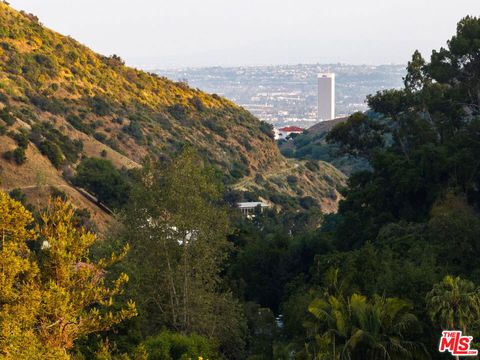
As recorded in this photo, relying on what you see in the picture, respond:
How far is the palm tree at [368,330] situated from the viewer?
24.2 metres

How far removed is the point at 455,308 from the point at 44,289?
12.0m

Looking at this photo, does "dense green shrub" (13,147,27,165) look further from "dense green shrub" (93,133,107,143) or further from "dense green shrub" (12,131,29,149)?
"dense green shrub" (93,133,107,143)

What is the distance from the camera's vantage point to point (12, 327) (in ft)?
55.1

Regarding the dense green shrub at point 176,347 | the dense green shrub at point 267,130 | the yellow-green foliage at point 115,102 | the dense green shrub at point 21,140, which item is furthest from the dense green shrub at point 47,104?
the dense green shrub at point 176,347

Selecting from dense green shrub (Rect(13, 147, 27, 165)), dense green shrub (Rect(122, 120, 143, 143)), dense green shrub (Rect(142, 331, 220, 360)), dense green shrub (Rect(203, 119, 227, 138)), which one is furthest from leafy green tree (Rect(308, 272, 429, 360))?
dense green shrub (Rect(203, 119, 227, 138))

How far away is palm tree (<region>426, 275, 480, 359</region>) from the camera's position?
23.2 m

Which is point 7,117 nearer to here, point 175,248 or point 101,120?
point 101,120

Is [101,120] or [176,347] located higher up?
[176,347]

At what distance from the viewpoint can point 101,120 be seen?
102 meters

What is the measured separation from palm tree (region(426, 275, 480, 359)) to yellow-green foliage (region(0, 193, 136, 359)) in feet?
31.1

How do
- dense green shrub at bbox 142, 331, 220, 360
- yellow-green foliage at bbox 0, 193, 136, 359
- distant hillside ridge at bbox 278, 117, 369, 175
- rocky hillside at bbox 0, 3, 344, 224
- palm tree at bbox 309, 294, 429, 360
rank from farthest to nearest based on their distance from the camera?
distant hillside ridge at bbox 278, 117, 369, 175 → rocky hillside at bbox 0, 3, 344, 224 → dense green shrub at bbox 142, 331, 220, 360 → palm tree at bbox 309, 294, 429, 360 → yellow-green foliage at bbox 0, 193, 136, 359

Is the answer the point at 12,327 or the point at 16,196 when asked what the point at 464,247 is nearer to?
the point at 12,327

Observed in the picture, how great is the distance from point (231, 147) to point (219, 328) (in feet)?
311

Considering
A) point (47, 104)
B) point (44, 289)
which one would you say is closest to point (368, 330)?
point (44, 289)
